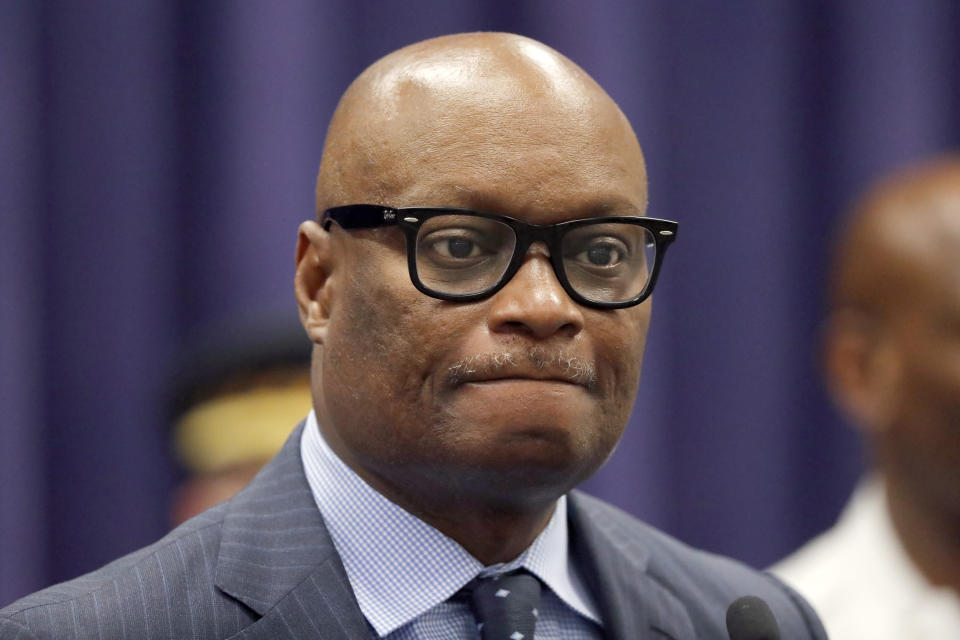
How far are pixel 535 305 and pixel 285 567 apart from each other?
0.38 metres

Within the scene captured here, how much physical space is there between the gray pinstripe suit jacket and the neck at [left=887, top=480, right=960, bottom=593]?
819 mm

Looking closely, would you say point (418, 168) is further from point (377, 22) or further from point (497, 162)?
point (377, 22)

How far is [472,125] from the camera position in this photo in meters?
1.43

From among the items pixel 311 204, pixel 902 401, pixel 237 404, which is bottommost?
pixel 237 404

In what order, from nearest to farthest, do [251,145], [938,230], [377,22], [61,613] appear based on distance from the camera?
1. [61,613]
2. [938,230]
3. [251,145]
4. [377,22]

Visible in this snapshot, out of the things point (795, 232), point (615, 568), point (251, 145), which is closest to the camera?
point (615, 568)

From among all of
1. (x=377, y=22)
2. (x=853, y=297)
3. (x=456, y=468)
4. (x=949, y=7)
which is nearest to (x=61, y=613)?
(x=456, y=468)

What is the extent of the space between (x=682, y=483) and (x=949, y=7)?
158cm

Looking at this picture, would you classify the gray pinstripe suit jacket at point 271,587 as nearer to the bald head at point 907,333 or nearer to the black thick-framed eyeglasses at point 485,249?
the black thick-framed eyeglasses at point 485,249

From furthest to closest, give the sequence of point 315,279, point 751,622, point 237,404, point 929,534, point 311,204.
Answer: point 311,204
point 237,404
point 929,534
point 315,279
point 751,622

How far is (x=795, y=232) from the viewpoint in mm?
3924

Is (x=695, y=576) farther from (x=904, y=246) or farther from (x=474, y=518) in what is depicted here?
(x=904, y=246)

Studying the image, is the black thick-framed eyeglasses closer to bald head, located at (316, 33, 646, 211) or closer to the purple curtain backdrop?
bald head, located at (316, 33, 646, 211)

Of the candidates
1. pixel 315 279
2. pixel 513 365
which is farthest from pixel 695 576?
pixel 315 279
